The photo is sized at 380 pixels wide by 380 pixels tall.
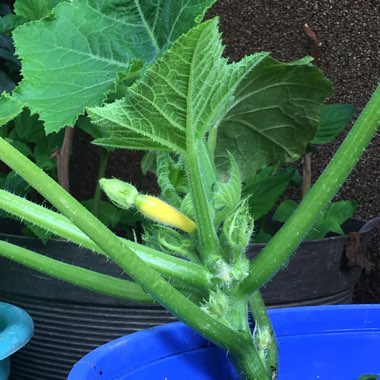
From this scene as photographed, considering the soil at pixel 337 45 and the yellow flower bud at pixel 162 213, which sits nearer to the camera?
the yellow flower bud at pixel 162 213

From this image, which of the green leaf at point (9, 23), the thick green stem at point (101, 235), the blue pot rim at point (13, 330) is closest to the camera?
the thick green stem at point (101, 235)

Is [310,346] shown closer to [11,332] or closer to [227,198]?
[227,198]

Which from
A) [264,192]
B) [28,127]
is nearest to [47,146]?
[28,127]

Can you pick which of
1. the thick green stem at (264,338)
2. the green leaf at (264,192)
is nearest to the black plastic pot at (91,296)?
the green leaf at (264,192)

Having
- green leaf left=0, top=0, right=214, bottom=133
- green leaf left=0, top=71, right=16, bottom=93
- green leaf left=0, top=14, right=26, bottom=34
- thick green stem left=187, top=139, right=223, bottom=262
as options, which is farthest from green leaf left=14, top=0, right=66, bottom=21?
thick green stem left=187, top=139, right=223, bottom=262

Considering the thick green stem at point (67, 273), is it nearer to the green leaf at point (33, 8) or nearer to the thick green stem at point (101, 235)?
the thick green stem at point (101, 235)

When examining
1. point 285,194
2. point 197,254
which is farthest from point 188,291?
point 285,194

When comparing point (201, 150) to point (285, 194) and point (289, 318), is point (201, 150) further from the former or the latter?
point (285, 194)
